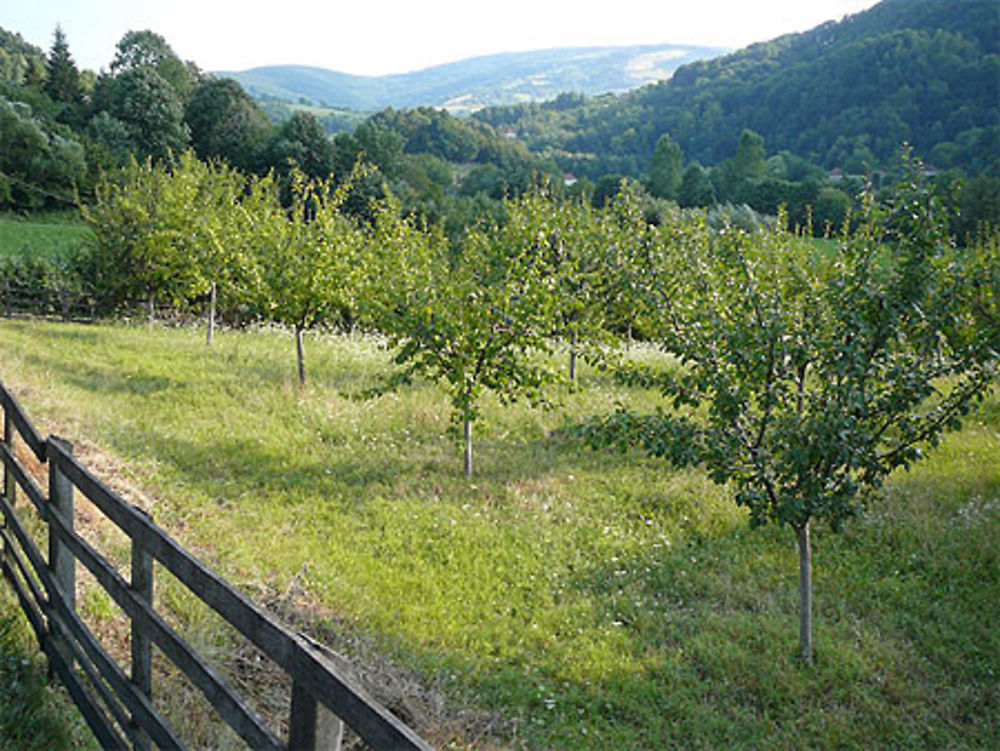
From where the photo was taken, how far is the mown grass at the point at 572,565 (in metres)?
7.06

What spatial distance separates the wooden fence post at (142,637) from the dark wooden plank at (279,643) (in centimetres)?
8

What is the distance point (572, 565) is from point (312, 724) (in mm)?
7652

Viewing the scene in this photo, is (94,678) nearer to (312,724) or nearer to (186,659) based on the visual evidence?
(186,659)

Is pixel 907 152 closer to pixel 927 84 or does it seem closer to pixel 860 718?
pixel 860 718

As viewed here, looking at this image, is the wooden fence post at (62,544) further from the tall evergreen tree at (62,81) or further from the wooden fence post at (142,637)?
the tall evergreen tree at (62,81)

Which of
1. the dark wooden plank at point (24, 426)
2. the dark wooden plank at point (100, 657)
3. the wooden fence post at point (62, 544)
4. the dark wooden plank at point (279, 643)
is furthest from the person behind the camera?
the dark wooden plank at point (24, 426)

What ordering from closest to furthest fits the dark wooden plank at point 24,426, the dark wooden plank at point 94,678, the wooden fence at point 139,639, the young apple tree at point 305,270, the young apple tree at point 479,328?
the wooden fence at point 139,639 → the dark wooden plank at point 94,678 → the dark wooden plank at point 24,426 → the young apple tree at point 479,328 → the young apple tree at point 305,270

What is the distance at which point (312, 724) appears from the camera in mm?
2322

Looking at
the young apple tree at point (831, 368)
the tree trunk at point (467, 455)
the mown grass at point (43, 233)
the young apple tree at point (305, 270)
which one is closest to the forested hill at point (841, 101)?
the young apple tree at point (305, 270)

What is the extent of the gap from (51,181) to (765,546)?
58256 mm

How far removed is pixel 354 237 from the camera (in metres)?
18.8

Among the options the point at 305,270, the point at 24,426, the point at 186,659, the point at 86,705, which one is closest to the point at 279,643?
the point at 186,659

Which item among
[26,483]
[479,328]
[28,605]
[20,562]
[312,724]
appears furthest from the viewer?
[479,328]

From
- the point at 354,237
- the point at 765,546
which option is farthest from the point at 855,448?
the point at 354,237
